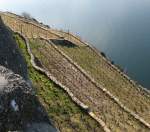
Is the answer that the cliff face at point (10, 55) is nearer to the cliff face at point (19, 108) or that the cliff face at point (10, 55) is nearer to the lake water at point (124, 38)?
the cliff face at point (19, 108)

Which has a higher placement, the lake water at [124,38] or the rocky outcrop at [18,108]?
the rocky outcrop at [18,108]

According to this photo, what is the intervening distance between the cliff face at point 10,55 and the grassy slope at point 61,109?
7.36 meters

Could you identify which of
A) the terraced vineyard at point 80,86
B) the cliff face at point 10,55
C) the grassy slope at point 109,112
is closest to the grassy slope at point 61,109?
the terraced vineyard at point 80,86

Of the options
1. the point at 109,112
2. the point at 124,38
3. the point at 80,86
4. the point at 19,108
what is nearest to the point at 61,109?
the point at 109,112

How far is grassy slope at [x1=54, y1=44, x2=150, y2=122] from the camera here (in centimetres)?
4647

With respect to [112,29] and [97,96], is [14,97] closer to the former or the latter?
[97,96]

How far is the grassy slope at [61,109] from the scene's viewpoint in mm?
31239

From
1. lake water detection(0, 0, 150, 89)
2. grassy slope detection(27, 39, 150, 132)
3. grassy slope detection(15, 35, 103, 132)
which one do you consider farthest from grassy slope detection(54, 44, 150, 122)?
lake water detection(0, 0, 150, 89)

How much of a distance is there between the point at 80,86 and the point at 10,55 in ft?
71.8

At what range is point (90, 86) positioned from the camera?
150ft

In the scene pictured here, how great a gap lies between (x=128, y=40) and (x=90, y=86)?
105 metres

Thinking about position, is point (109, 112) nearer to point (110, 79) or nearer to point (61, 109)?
point (61, 109)

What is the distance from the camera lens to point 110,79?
52.1 m

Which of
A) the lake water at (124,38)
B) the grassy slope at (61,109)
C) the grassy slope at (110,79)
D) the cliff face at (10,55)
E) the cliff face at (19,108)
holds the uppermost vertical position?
the cliff face at (19,108)
